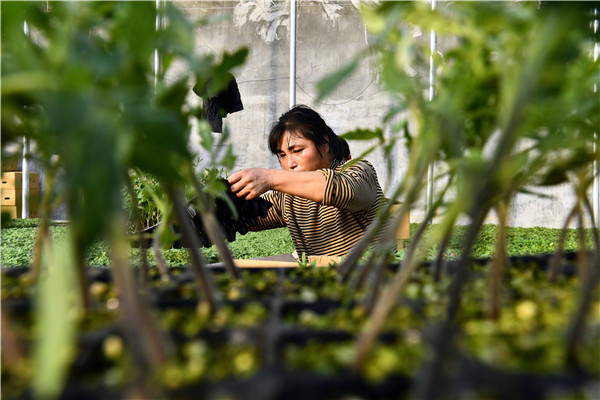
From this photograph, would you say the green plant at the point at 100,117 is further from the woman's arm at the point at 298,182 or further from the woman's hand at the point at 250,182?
the woman's arm at the point at 298,182

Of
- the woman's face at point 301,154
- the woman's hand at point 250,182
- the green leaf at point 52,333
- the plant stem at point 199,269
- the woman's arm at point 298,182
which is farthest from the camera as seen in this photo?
the woman's face at point 301,154

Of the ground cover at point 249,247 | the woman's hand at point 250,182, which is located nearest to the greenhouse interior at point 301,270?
the woman's hand at point 250,182

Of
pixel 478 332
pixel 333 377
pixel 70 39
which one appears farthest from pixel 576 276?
pixel 70 39

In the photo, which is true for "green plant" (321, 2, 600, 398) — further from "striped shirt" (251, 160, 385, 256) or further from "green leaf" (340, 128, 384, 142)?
"striped shirt" (251, 160, 385, 256)

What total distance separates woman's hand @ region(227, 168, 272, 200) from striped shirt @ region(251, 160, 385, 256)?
0.20 m

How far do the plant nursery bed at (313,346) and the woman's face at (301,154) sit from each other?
52.1 inches

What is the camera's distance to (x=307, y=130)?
172 cm

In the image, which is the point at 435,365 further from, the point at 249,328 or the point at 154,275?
the point at 154,275

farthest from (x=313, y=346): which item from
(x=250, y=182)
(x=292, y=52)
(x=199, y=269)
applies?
(x=292, y=52)

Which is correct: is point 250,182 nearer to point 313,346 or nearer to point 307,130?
point 307,130

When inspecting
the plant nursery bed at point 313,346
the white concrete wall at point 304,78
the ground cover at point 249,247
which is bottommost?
the ground cover at point 249,247

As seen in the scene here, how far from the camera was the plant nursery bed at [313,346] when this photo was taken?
221 millimetres

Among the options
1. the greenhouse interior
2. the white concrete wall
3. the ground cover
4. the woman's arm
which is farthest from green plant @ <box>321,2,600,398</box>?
the white concrete wall

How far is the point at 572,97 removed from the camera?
0.97 feet
